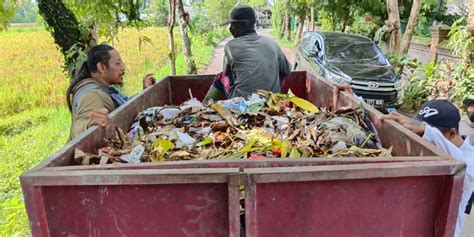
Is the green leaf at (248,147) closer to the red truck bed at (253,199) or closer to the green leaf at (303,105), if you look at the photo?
the red truck bed at (253,199)

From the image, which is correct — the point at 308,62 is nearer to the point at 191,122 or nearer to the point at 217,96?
the point at 217,96

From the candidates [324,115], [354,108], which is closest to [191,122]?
[324,115]

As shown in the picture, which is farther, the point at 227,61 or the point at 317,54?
the point at 317,54

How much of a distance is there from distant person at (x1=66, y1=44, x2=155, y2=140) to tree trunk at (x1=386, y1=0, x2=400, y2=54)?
7526 millimetres

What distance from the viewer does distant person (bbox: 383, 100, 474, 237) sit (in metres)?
2.15

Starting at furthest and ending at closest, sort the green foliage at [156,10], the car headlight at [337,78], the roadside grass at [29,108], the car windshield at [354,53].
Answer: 1. the car windshield at [354,53]
2. the green foliage at [156,10]
3. the car headlight at [337,78]
4. the roadside grass at [29,108]

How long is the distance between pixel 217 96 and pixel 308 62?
5.45 m

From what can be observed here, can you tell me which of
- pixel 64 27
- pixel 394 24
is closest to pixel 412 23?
pixel 394 24

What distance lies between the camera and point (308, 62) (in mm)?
9188

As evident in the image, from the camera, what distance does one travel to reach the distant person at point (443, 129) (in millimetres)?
2152

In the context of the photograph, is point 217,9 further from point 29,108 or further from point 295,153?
point 295,153

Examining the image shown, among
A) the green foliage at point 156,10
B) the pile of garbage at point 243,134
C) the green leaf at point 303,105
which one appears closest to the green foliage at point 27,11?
the green foliage at point 156,10

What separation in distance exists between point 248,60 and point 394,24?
21.2 ft

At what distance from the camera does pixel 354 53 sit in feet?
29.0
